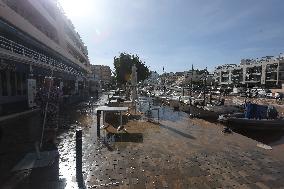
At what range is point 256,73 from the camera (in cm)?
10738

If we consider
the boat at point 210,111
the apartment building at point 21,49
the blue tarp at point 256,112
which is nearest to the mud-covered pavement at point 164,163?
the apartment building at point 21,49

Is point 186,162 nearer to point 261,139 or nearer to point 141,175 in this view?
point 141,175

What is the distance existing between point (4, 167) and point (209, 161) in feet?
19.4

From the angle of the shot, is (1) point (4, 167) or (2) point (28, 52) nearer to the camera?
(1) point (4, 167)

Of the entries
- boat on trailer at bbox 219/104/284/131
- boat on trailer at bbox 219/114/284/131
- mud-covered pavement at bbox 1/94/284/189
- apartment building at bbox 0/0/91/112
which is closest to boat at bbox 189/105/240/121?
boat on trailer at bbox 219/104/284/131

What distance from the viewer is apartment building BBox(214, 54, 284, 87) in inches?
3740

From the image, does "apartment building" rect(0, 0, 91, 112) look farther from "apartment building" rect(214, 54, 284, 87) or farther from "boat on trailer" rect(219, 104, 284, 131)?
"apartment building" rect(214, 54, 284, 87)

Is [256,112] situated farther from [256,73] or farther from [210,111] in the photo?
[256,73]

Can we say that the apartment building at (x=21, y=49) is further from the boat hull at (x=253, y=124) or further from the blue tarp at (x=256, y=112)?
the blue tarp at (x=256, y=112)

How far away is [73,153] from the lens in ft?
29.9

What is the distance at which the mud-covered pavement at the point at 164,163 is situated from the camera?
6738 mm

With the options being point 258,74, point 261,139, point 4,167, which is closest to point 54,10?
point 261,139

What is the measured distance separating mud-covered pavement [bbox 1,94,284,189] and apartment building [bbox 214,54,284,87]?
305 ft

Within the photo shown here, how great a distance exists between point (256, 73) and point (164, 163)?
357 ft
